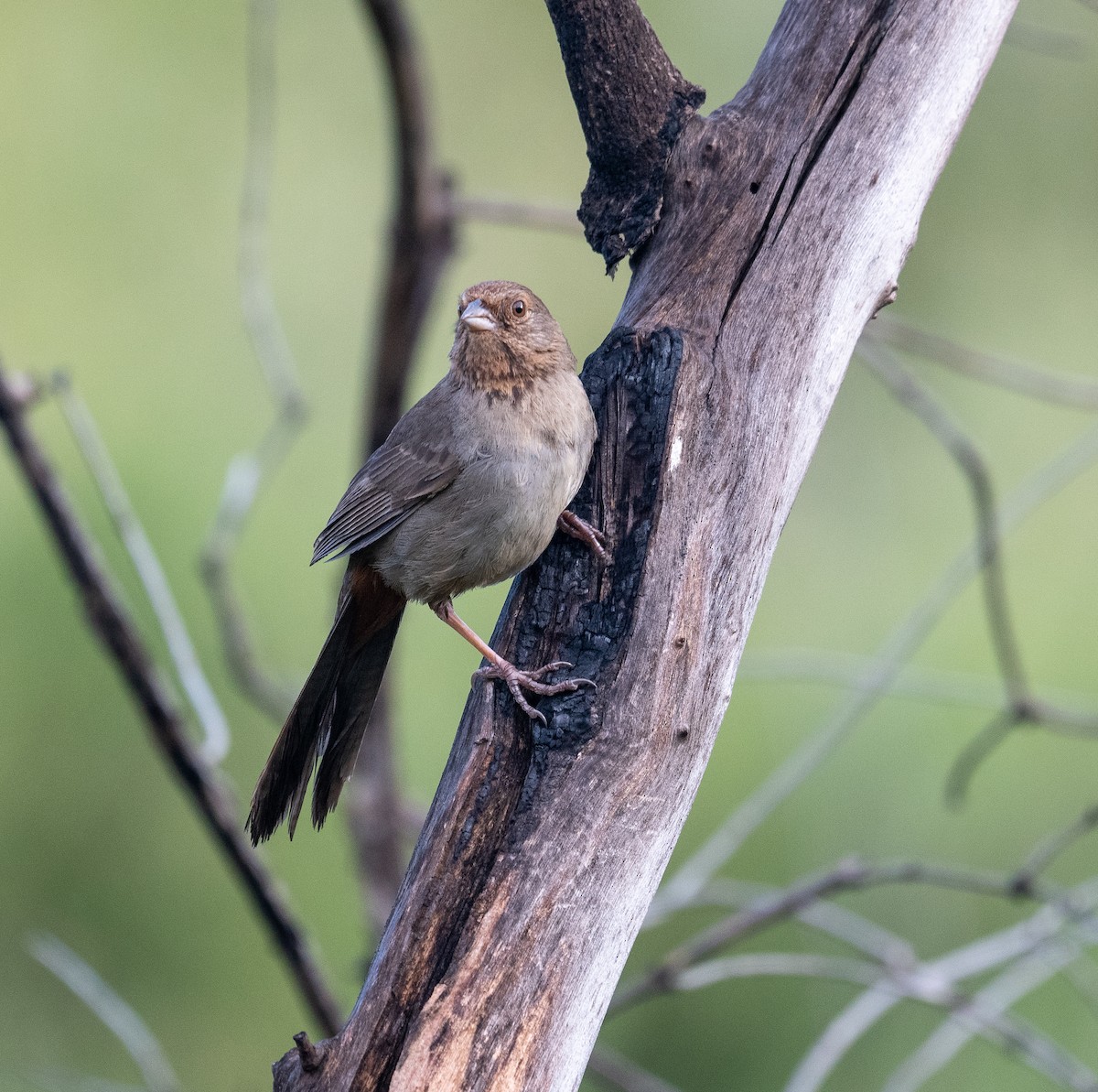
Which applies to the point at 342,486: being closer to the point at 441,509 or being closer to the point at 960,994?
the point at 441,509

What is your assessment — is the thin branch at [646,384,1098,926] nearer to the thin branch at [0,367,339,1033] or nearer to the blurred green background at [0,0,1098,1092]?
the blurred green background at [0,0,1098,1092]

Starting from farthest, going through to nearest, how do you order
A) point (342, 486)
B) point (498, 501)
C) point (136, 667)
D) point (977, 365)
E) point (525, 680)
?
point (342, 486), point (977, 365), point (136, 667), point (498, 501), point (525, 680)

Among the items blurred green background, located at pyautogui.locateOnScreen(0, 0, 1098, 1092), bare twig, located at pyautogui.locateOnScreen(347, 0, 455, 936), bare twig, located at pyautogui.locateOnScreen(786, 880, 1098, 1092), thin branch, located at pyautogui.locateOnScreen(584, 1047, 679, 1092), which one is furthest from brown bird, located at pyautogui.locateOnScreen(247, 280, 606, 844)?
blurred green background, located at pyautogui.locateOnScreen(0, 0, 1098, 1092)

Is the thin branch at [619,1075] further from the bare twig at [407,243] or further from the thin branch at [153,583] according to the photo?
the bare twig at [407,243]

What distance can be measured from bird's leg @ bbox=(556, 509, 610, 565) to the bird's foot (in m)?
0.24

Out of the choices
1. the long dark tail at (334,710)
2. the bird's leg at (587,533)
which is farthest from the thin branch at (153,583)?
the bird's leg at (587,533)

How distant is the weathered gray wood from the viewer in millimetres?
2316

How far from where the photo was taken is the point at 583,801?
2.40 metres

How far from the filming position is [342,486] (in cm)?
699

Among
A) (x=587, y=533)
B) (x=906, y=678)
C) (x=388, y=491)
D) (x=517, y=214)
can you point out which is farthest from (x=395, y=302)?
(x=906, y=678)

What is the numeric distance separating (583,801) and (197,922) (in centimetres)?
437

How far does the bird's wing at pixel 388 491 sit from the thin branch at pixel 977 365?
59.7 inches

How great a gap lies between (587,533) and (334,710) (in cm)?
97

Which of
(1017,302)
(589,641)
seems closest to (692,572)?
(589,641)
